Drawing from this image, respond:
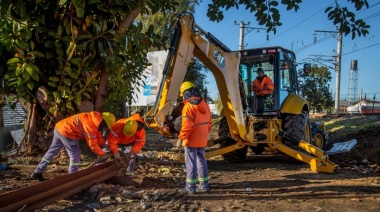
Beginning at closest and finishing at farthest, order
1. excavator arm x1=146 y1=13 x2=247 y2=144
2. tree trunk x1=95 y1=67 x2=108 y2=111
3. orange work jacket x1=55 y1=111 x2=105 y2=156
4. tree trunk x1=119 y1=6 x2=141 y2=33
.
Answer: orange work jacket x1=55 y1=111 x2=105 y2=156 → excavator arm x1=146 y1=13 x2=247 y2=144 → tree trunk x1=119 y1=6 x2=141 y2=33 → tree trunk x1=95 y1=67 x2=108 y2=111

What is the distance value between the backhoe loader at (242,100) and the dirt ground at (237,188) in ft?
1.77

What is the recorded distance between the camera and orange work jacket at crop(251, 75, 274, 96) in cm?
909

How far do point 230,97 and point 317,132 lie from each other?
383cm

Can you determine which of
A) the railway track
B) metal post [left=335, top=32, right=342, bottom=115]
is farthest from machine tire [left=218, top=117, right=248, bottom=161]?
metal post [left=335, top=32, right=342, bottom=115]

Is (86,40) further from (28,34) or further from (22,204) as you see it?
(22,204)

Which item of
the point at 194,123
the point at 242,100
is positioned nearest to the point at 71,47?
the point at 194,123

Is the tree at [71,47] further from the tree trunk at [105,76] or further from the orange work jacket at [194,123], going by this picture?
the orange work jacket at [194,123]

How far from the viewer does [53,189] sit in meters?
4.89

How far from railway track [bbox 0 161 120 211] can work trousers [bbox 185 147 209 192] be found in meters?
1.09

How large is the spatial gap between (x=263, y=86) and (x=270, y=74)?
340mm

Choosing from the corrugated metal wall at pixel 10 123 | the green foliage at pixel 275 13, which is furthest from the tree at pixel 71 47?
the corrugated metal wall at pixel 10 123

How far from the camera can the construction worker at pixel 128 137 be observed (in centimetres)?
601

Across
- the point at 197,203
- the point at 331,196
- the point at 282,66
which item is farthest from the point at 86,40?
the point at 331,196

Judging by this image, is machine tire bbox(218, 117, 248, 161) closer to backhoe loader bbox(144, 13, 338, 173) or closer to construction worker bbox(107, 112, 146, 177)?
backhoe loader bbox(144, 13, 338, 173)
